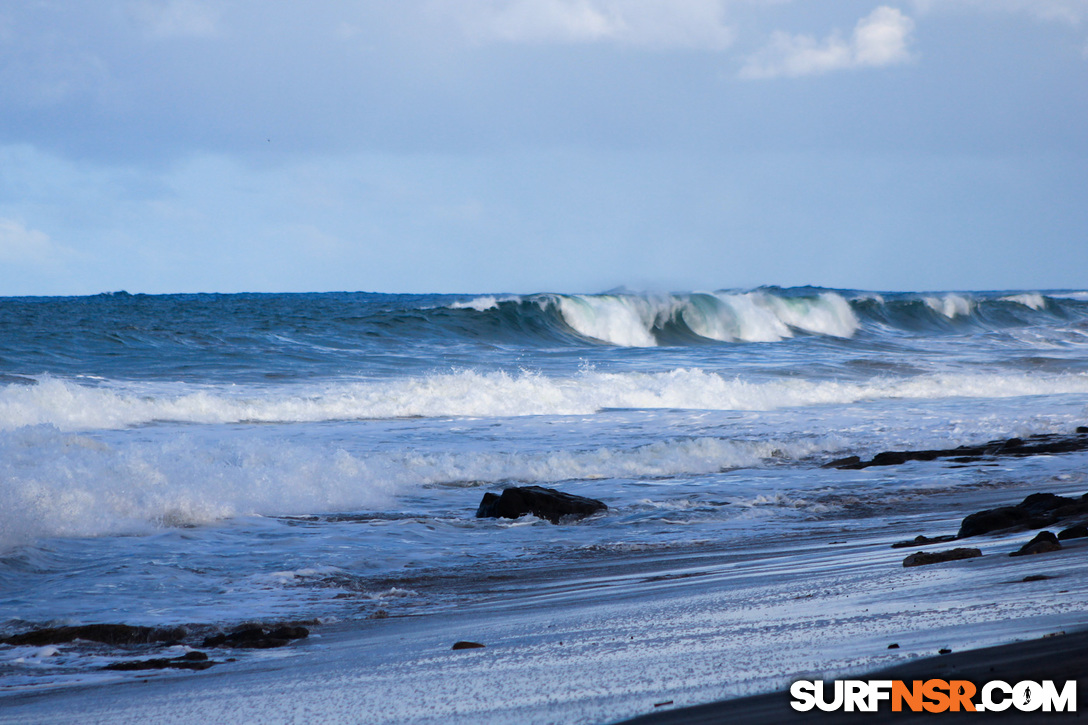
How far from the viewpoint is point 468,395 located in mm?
15586

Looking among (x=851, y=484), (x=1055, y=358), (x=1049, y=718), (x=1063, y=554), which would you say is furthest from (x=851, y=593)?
(x=1055, y=358)

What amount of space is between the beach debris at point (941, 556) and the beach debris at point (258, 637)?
2.39 meters

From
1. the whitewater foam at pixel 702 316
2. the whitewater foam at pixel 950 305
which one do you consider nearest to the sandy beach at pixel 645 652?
the whitewater foam at pixel 702 316

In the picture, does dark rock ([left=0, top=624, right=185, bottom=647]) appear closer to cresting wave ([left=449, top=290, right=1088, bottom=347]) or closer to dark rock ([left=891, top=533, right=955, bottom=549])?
dark rock ([left=891, top=533, right=955, bottom=549])

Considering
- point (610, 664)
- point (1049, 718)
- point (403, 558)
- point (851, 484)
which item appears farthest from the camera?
point (851, 484)

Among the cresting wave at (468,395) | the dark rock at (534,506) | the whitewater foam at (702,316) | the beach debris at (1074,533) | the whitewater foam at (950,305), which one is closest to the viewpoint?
the beach debris at (1074,533)

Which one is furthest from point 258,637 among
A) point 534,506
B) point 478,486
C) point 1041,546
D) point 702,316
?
point 702,316

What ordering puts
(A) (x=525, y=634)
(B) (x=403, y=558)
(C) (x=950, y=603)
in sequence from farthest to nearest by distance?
(B) (x=403, y=558) < (A) (x=525, y=634) < (C) (x=950, y=603)

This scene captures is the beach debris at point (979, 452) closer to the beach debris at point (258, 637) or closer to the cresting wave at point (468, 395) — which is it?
the cresting wave at point (468, 395)

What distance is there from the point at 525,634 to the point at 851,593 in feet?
3.71

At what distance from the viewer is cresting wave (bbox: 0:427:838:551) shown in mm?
6180

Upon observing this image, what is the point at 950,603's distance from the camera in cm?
282

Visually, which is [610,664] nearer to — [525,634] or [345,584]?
[525,634]

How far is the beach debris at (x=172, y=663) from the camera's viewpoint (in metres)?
3.22
